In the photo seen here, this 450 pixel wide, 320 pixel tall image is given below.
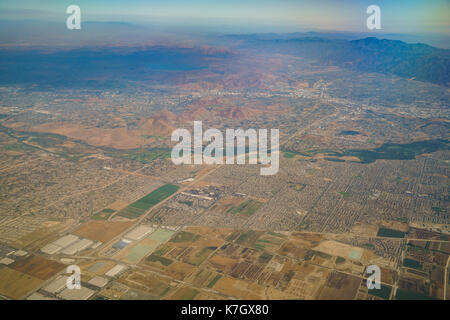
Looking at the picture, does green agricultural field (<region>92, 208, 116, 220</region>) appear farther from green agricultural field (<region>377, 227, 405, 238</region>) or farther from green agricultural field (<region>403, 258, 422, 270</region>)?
green agricultural field (<region>403, 258, 422, 270</region>)

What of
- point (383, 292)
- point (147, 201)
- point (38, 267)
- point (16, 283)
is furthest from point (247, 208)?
point (16, 283)

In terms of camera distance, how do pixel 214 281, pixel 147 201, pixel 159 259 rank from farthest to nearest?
1. pixel 147 201
2. pixel 159 259
3. pixel 214 281

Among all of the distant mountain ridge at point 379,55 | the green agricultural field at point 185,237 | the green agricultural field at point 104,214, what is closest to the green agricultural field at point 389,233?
the green agricultural field at point 185,237

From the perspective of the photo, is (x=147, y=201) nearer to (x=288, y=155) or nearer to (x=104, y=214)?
(x=104, y=214)

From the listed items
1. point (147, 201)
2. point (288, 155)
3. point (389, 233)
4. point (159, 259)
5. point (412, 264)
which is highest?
point (288, 155)

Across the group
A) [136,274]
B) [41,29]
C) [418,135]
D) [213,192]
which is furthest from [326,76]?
[41,29]

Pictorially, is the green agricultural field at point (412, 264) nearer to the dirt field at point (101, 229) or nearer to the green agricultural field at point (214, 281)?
the green agricultural field at point (214, 281)
